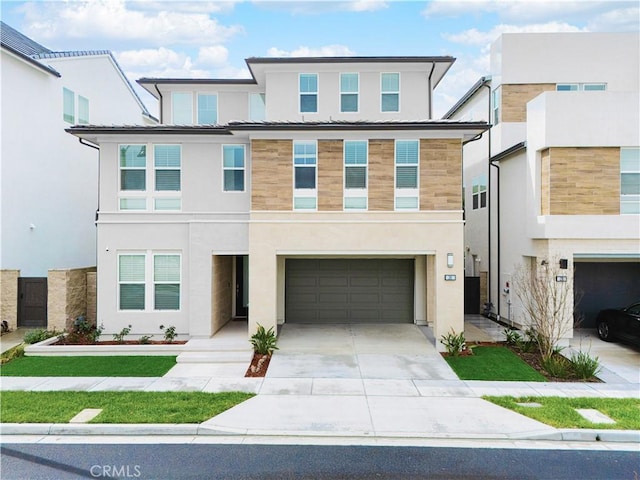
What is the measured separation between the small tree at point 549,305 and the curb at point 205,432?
3514mm

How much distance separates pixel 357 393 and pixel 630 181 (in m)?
9.91

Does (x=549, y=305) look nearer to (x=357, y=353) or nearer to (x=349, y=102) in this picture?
(x=357, y=353)

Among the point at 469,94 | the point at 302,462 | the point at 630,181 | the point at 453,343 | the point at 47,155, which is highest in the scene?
the point at 469,94

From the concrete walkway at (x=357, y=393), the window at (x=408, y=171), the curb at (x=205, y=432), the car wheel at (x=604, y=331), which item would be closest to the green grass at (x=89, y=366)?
the concrete walkway at (x=357, y=393)

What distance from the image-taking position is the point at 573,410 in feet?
26.1

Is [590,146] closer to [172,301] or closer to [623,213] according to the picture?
[623,213]

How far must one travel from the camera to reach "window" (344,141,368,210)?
12336 millimetres

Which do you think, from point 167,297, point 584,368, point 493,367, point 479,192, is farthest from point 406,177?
point 167,297

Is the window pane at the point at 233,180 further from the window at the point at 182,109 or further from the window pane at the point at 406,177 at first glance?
the window at the point at 182,109

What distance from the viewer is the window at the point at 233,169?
13.0 meters

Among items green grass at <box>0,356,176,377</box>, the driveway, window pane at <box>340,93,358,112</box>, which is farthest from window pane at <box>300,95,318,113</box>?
green grass at <box>0,356,176,377</box>

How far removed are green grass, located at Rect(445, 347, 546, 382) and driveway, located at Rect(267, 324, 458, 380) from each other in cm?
34

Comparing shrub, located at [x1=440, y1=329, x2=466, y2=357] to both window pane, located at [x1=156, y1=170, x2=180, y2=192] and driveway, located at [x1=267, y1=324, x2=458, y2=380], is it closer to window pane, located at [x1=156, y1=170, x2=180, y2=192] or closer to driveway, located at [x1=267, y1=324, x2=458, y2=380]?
driveway, located at [x1=267, y1=324, x2=458, y2=380]

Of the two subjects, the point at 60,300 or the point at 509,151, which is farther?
the point at 509,151
